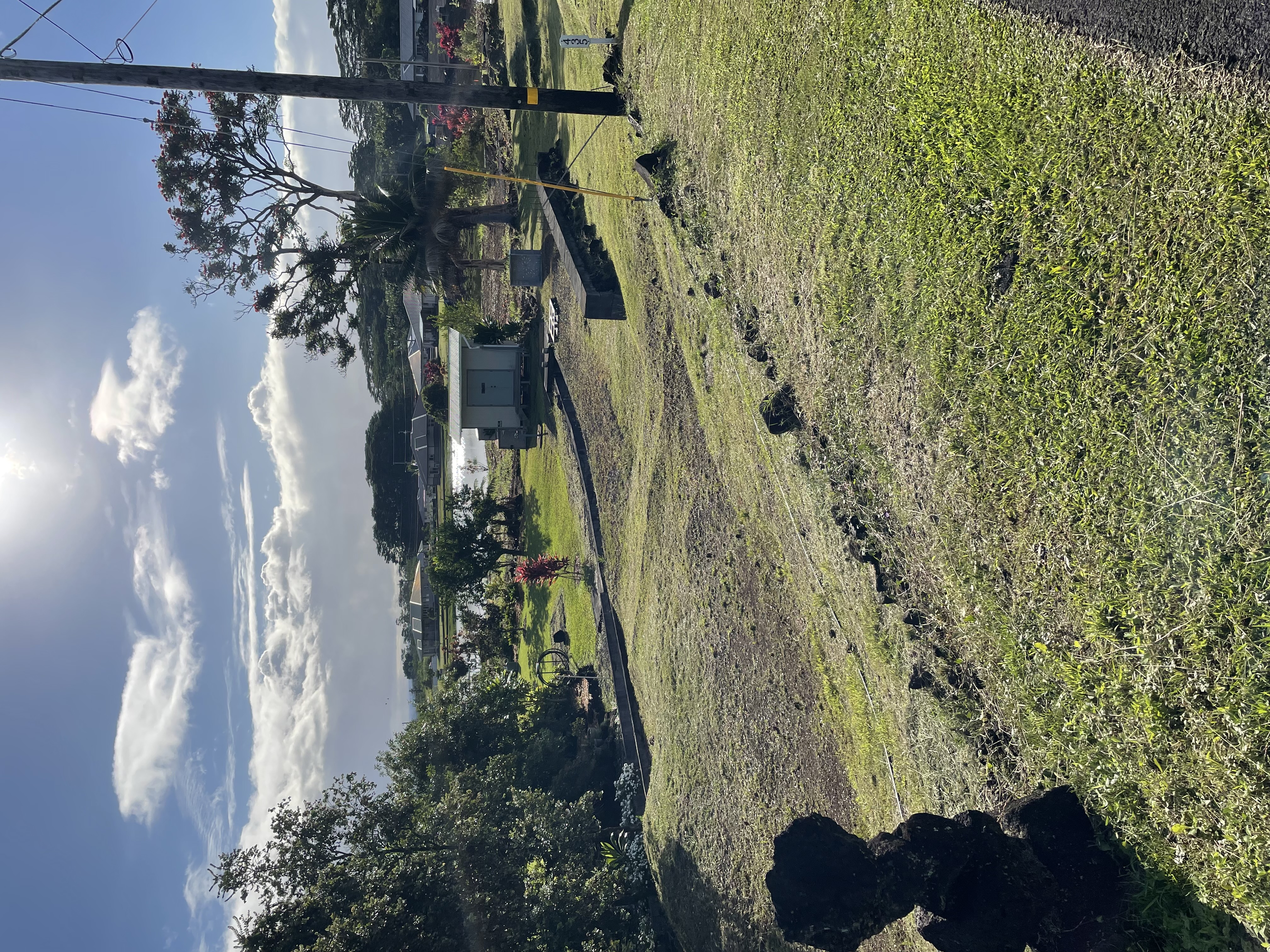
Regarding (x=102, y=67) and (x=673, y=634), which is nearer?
(x=102, y=67)

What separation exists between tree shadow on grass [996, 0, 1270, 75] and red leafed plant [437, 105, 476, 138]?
26522 mm

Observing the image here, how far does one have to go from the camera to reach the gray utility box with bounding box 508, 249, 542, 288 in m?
22.6

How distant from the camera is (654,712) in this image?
603 inches

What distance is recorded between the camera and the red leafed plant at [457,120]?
28.4 meters

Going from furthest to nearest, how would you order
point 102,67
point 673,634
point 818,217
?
point 673,634, point 102,67, point 818,217

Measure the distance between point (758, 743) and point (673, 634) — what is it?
11.4 ft

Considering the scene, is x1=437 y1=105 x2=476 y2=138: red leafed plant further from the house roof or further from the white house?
the house roof

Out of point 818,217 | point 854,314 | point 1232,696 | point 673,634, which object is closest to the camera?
point 1232,696

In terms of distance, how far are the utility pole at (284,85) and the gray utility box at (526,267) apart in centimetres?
982

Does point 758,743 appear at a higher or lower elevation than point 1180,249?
lower

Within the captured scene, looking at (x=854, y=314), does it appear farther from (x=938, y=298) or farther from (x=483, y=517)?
(x=483, y=517)

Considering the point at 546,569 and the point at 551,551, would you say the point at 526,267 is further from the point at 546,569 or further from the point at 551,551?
the point at 546,569

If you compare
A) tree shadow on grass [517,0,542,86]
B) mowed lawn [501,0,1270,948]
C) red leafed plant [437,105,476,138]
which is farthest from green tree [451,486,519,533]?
mowed lawn [501,0,1270,948]

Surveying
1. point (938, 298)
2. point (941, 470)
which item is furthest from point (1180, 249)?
point (941, 470)
